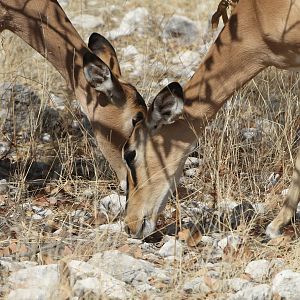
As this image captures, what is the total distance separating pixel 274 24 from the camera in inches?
235

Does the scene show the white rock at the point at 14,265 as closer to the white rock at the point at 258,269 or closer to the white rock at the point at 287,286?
the white rock at the point at 258,269

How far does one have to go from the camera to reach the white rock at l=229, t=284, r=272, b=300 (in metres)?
4.69

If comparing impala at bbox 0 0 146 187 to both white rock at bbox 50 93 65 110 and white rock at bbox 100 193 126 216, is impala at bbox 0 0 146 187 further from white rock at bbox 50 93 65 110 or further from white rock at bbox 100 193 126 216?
white rock at bbox 50 93 65 110

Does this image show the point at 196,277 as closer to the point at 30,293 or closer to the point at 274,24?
the point at 30,293

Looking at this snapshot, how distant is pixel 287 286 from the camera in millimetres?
4703

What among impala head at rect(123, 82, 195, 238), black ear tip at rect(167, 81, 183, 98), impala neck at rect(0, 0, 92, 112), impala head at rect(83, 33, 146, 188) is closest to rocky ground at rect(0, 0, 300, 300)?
impala head at rect(123, 82, 195, 238)

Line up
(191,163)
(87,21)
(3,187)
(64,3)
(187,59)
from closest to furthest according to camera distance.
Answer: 1. (3,187)
2. (191,163)
3. (187,59)
4. (87,21)
5. (64,3)

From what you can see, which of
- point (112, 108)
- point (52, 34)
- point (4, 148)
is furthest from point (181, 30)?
point (112, 108)

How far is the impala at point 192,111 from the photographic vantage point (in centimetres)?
605

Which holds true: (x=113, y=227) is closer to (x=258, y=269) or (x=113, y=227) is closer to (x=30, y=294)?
(x=258, y=269)

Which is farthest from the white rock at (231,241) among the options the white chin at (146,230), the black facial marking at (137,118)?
the black facial marking at (137,118)

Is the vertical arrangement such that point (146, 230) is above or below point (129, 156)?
below

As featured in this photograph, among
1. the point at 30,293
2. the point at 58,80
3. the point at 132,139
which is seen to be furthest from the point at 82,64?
the point at 30,293

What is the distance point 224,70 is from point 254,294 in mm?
1889
